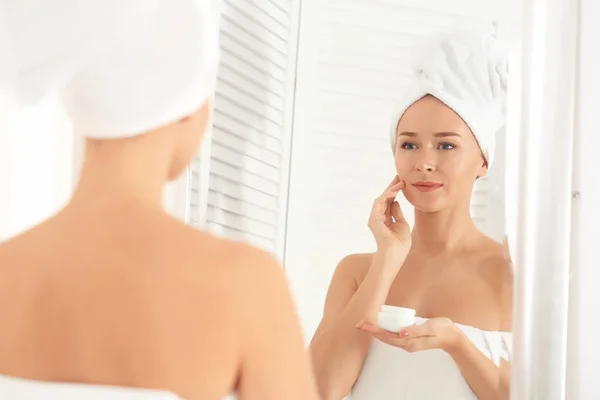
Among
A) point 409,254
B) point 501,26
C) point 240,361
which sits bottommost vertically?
point 240,361

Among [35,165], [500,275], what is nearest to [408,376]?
[500,275]

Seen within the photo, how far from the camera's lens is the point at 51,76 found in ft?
2.38

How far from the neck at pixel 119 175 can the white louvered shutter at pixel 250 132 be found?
20 cm

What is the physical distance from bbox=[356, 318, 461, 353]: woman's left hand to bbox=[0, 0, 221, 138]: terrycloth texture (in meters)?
0.40

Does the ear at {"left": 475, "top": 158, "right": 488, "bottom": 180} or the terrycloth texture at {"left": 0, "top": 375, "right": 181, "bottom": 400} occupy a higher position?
the ear at {"left": 475, "top": 158, "right": 488, "bottom": 180}

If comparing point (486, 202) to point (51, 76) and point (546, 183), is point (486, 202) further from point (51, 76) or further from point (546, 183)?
point (51, 76)

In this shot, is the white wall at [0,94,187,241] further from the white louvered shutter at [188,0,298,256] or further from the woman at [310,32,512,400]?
the woman at [310,32,512,400]

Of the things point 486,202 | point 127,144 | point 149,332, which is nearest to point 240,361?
point 149,332

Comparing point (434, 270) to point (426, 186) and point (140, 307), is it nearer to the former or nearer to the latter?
point (426, 186)

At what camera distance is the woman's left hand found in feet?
3.19

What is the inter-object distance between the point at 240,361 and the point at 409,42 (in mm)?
555

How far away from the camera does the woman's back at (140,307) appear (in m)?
0.69

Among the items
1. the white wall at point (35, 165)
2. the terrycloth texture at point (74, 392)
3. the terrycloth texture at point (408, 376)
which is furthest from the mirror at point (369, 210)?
the terrycloth texture at point (74, 392)

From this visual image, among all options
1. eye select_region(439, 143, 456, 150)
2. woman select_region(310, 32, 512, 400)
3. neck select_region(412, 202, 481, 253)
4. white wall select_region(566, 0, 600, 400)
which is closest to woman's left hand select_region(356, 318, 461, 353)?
woman select_region(310, 32, 512, 400)
